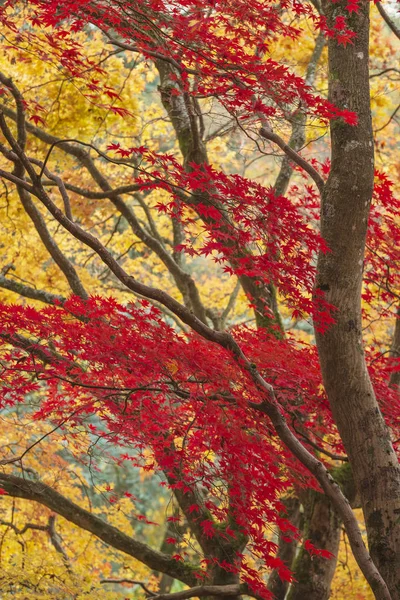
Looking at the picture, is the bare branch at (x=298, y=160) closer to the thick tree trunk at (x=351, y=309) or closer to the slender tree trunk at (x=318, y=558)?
the thick tree trunk at (x=351, y=309)

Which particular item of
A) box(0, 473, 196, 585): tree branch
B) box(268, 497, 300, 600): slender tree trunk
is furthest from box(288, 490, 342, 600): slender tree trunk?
box(0, 473, 196, 585): tree branch

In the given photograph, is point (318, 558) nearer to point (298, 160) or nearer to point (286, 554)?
point (286, 554)

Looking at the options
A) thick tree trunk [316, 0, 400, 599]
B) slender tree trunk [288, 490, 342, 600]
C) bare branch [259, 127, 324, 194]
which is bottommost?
slender tree trunk [288, 490, 342, 600]

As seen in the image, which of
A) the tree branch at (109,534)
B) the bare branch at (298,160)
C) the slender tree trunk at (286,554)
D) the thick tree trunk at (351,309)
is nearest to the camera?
the thick tree trunk at (351,309)

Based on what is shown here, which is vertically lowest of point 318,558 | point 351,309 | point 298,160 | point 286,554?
point 318,558

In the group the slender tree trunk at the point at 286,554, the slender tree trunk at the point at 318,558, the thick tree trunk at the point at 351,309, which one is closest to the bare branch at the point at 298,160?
the thick tree trunk at the point at 351,309

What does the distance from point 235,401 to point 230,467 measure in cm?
60

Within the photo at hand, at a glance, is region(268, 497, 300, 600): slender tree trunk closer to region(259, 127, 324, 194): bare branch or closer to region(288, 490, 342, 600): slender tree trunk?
region(288, 490, 342, 600): slender tree trunk

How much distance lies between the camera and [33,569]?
598 centimetres

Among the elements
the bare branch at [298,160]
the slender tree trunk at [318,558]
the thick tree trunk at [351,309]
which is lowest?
the slender tree trunk at [318,558]

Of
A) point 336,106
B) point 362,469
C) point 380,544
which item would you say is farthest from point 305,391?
point 336,106

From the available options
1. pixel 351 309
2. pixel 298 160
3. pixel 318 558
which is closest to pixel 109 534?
pixel 318 558

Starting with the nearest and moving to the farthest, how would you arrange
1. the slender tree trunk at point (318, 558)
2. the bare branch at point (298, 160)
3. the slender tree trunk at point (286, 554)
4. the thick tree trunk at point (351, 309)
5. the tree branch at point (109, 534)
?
the thick tree trunk at point (351, 309)
the bare branch at point (298, 160)
the slender tree trunk at point (318, 558)
the tree branch at point (109, 534)
the slender tree trunk at point (286, 554)

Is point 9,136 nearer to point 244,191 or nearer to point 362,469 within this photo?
point 244,191
